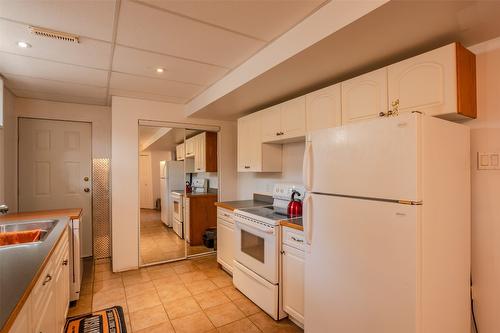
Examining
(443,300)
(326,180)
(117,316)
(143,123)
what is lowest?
(117,316)

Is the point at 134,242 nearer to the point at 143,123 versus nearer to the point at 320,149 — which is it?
the point at 143,123

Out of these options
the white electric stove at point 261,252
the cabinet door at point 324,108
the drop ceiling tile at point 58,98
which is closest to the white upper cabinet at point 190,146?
the drop ceiling tile at point 58,98

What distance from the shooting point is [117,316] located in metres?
2.36

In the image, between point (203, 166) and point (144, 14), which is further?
point (203, 166)

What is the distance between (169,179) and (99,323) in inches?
81.1

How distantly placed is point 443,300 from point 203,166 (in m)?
3.28

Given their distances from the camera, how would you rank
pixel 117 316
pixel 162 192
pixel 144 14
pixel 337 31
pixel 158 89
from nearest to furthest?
pixel 337 31, pixel 144 14, pixel 117 316, pixel 158 89, pixel 162 192

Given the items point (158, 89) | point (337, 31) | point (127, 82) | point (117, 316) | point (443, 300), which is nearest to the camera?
point (443, 300)

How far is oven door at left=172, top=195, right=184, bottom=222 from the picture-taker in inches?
158

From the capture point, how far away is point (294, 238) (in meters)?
2.13

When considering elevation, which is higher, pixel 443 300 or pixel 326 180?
pixel 326 180

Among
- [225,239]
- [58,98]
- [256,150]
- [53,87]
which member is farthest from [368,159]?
[58,98]

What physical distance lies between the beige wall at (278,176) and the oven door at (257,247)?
2.78ft

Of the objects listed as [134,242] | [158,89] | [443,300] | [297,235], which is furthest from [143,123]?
[443,300]
